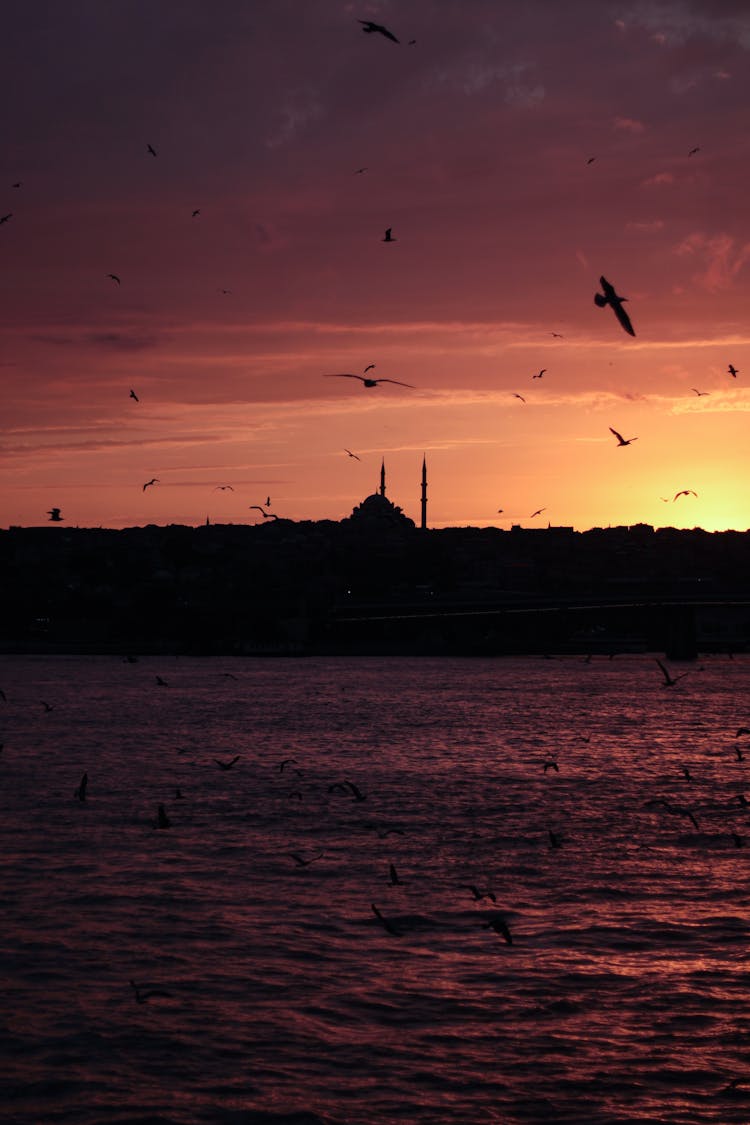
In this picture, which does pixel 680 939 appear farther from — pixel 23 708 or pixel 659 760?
pixel 23 708

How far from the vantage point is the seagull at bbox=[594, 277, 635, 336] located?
49.6ft

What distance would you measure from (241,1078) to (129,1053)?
4.96 ft

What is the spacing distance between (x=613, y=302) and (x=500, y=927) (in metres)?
8.33

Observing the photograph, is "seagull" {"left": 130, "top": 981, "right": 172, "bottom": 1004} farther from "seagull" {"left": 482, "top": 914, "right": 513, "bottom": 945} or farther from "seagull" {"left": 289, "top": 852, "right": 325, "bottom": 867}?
"seagull" {"left": 289, "top": 852, "right": 325, "bottom": 867}

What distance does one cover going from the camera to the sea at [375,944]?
48.7ft

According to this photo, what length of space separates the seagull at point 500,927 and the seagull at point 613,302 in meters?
7.72

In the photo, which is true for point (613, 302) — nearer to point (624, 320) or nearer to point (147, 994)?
point (624, 320)

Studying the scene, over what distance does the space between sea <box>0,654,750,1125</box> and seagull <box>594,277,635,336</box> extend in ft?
25.3

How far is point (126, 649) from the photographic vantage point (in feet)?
568

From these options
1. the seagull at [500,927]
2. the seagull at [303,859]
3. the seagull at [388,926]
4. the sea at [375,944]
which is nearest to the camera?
the sea at [375,944]

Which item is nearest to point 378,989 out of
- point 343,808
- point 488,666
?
point 343,808

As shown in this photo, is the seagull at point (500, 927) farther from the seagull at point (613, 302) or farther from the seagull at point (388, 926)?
the seagull at point (613, 302)

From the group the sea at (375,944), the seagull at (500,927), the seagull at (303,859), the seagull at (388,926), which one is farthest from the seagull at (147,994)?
the seagull at (303,859)

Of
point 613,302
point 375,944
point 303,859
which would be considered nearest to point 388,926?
point 375,944
